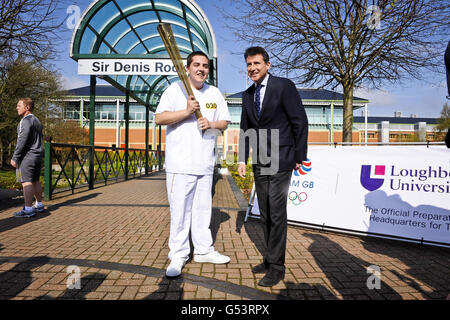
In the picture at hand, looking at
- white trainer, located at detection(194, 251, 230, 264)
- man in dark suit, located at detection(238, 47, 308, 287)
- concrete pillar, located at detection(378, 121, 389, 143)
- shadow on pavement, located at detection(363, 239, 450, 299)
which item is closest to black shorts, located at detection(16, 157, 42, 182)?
white trainer, located at detection(194, 251, 230, 264)

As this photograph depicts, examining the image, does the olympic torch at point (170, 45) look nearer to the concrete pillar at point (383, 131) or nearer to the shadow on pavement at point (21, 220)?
the shadow on pavement at point (21, 220)

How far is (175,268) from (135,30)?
346 inches

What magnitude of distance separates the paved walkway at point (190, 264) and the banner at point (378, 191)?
0.22 meters

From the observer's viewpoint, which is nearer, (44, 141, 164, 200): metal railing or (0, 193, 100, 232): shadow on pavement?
(0, 193, 100, 232): shadow on pavement

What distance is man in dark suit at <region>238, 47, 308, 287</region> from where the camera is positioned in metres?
2.48

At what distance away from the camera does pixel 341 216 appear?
13.2ft

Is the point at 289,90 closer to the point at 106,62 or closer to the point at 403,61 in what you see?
the point at 403,61

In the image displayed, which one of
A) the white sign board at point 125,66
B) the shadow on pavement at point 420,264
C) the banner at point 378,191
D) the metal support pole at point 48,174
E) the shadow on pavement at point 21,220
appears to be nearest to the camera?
the shadow on pavement at point 420,264

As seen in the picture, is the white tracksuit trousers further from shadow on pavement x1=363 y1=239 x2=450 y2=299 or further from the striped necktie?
shadow on pavement x1=363 y1=239 x2=450 y2=299

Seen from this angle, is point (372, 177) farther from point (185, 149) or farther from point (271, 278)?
point (185, 149)

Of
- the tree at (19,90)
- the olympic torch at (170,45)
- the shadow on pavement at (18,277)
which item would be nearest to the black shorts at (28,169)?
the shadow on pavement at (18,277)

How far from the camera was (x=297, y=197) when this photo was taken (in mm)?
4465

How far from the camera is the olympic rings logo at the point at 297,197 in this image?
14.5ft

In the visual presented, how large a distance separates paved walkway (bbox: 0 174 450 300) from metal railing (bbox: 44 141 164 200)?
1896 mm
